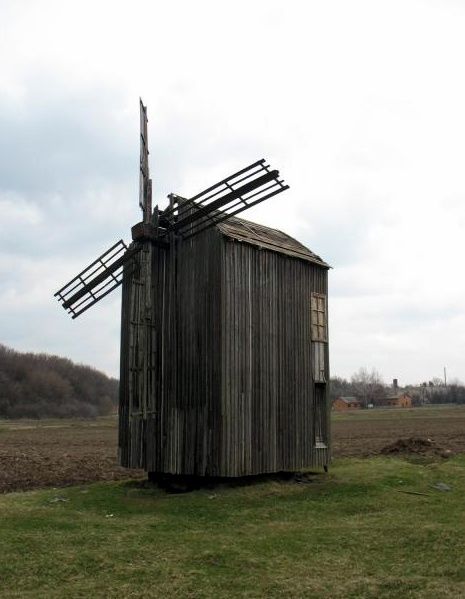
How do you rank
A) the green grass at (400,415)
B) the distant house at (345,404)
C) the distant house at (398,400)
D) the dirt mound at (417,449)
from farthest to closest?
the distant house at (398,400), the distant house at (345,404), the green grass at (400,415), the dirt mound at (417,449)

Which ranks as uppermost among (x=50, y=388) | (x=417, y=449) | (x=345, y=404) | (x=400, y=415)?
(x=50, y=388)

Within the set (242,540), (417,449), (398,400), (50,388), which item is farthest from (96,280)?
(398,400)

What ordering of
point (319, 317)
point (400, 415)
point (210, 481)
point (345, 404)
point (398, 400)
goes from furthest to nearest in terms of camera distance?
point (398, 400) → point (345, 404) → point (400, 415) → point (319, 317) → point (210, 481)

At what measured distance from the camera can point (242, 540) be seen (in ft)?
40.5

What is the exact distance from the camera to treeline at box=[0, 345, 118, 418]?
412ft

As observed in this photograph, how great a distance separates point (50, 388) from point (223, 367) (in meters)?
126

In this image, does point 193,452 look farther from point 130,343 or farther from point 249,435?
point 130,343

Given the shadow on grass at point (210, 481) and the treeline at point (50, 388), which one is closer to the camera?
the shadow on grass at point (210, 481)

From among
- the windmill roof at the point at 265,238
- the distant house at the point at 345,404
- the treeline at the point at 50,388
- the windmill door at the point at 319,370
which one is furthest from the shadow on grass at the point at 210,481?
the distant house at the point at 345,404

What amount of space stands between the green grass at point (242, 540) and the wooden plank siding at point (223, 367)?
113cm

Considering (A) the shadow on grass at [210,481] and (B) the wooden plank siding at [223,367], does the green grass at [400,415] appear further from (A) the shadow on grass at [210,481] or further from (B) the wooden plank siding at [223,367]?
(B) the wooden plank siding at [223,367]

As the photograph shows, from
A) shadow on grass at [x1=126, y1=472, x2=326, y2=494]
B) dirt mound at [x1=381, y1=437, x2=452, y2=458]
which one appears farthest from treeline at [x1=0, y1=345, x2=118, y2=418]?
shadow on grass at [x1=126, y1=472, x2=326, y2=494]

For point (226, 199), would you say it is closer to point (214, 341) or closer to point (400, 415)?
point (214, 341)

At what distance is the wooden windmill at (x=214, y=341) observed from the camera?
17.8 meters
